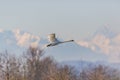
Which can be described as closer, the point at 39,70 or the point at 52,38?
the point at 52,38

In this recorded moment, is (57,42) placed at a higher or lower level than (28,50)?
lower

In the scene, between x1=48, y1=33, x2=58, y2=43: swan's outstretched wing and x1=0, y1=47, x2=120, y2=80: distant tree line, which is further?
x1=0, y1=47, x2=120, y2=80: distant tree line

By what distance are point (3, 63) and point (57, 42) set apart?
44743mm

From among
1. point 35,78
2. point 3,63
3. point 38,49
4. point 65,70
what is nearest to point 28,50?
point 38,49

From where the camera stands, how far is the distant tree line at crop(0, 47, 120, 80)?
75.5m

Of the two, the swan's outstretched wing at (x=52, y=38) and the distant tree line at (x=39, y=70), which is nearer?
the swan's outstretched wing at (x=52, y=38)

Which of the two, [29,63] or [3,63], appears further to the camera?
[29,63]

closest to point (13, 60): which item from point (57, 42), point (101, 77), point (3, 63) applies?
point (3, 63)

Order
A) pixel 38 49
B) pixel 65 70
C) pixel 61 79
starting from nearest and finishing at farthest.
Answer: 1. pixel 61 79
2. pixel 65 70
3. pixel 38 49

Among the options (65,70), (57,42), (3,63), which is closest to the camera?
(57,42)

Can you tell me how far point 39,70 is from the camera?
89.4 meters

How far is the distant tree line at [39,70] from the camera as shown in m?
75.5

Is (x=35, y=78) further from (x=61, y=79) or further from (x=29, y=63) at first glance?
(x=61, y=79)

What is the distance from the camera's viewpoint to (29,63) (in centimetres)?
8869
